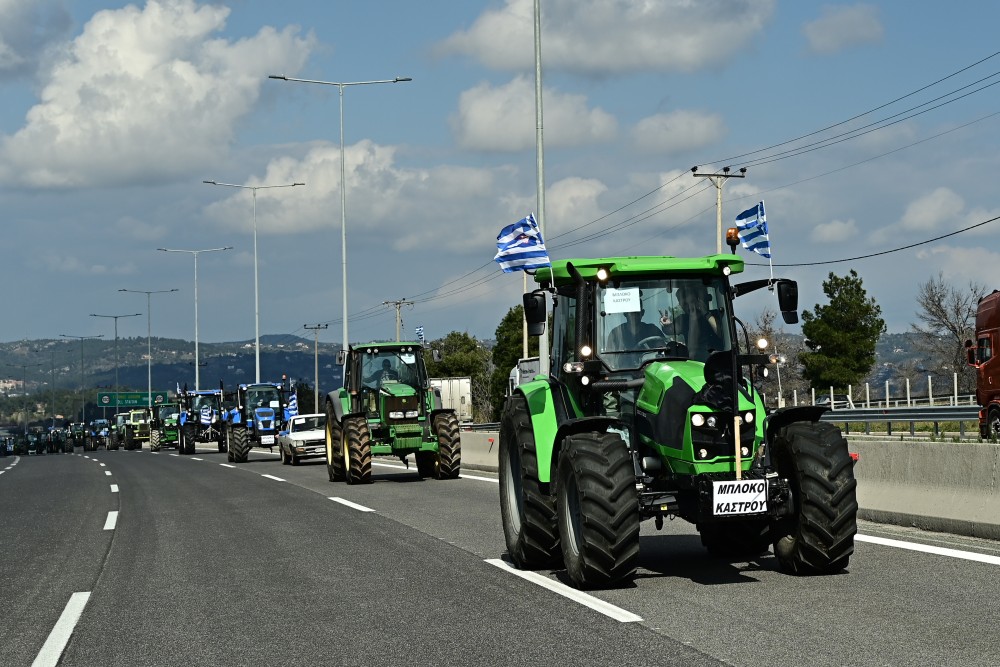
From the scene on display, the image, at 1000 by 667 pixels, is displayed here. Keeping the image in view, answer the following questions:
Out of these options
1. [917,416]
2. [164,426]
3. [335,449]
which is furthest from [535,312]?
[164,426]

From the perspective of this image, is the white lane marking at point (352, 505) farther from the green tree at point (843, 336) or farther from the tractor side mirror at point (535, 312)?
the green tree at point (843, 336)

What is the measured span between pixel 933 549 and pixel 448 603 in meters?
4.60

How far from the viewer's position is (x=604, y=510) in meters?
9.20

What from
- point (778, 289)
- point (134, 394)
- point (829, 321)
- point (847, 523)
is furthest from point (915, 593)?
point (134, 394)

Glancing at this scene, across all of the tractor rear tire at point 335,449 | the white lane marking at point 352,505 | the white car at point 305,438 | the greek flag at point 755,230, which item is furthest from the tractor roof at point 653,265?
the white car at point 305,438

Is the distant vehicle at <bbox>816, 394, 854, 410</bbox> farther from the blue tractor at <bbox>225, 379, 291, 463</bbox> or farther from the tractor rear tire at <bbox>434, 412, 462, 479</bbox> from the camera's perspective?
the tractor rear tire at <bbox>434, 412, 462, 479</bbox>

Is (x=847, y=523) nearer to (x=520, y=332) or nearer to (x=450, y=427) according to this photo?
(x=450, y=427)

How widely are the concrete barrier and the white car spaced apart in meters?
23.3

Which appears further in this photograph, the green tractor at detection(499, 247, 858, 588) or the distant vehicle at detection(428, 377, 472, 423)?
the distant vehicle at detection(428, 377, 472, 423)

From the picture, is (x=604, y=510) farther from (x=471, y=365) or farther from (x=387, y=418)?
(x=471, y=365)

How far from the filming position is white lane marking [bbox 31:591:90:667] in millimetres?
7902

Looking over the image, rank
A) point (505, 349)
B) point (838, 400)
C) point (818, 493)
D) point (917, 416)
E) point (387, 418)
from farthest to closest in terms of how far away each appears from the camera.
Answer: point (505, 349) → point (838, 400) → point (917, 416) → point (387, 418) → point (818, 493)

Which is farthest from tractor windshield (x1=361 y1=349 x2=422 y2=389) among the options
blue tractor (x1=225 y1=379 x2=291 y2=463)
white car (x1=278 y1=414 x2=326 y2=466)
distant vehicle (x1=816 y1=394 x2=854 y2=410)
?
distant vehicle (x1=816 y1=394 x2=854 y2=410)

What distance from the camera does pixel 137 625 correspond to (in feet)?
29.5
